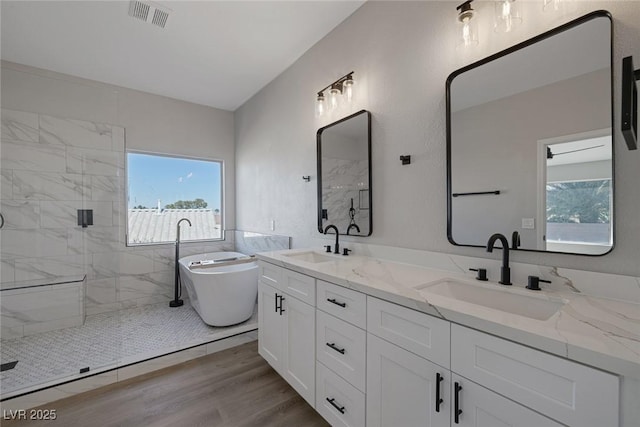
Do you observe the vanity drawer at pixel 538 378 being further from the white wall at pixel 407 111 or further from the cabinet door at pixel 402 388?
the white wall at pixel 407 111

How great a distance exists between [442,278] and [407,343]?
45cm

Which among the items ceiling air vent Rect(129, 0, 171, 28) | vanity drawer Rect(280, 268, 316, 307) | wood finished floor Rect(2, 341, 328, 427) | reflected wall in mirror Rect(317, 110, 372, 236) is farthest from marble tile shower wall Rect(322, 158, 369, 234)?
ceiling air vent Rect(129, 0, 171, 28)

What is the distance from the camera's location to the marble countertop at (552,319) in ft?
2.15

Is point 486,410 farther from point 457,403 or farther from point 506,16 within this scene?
point 506,16

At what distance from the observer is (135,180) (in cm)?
349

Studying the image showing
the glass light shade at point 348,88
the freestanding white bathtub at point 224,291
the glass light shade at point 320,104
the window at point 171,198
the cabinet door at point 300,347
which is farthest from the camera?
the window at point 171,198

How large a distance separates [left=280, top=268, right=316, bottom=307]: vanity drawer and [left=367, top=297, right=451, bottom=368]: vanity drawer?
46 cm

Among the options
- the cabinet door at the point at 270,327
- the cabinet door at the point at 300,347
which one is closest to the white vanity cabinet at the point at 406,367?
the cabinet door at the point at 300,347

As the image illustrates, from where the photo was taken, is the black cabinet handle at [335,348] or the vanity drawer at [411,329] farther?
the black cabinet handle at [335,348]

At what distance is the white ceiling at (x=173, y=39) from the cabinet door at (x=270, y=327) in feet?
7.25

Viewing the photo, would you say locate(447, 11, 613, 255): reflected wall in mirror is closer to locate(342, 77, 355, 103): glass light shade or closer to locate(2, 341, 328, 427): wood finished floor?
locate(342, 77, 355, 103): glass light shade

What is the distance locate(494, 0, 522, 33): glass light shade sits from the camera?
4.12 feet

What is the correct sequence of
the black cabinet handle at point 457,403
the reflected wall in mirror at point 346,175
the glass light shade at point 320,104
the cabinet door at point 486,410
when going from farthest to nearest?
the glass light shade at point 320,104 < the reflected wall in mirror at point 346,175 < the black cabinet handle at point 457,403 < the cabinet door at point 486,410

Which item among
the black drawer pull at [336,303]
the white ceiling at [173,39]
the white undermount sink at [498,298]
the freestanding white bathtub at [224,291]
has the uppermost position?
the white ceiling at [173,39]
